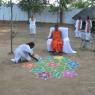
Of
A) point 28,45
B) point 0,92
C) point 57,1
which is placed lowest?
point 0,92

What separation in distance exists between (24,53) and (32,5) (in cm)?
2280

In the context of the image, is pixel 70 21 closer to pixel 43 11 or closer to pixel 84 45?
pixel 43 11

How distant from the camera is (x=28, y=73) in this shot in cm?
1147

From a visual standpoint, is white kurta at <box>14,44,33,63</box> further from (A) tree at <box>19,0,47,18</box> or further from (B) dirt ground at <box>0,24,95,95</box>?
(A) tree at <box>19,0,47,18</box>

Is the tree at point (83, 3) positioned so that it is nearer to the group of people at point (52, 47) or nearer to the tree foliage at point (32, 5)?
the tree foliage at point (32, 5)

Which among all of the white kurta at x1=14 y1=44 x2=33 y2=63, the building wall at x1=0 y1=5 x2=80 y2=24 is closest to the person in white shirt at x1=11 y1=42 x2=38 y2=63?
the white kurta at x1=14 y1=44 x2=33 y2=63

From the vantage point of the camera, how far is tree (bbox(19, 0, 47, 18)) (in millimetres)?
35500

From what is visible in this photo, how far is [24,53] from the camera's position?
13156 millimetres

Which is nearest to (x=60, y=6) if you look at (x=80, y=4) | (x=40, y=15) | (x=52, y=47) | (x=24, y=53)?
(x=40, y=15)

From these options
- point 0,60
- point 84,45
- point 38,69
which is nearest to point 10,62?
point 0,60

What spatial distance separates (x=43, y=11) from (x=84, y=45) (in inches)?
788

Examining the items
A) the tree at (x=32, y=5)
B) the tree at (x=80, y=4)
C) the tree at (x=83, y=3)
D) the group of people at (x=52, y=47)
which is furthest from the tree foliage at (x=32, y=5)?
the group of people at (x=52, y=47)

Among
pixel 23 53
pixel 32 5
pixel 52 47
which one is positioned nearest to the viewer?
pixel 23 53

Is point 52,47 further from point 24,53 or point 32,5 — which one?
point 32,5
